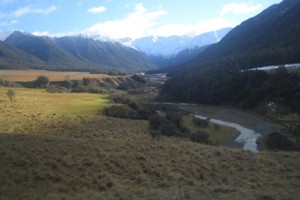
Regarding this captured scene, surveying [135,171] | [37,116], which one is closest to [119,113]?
[37,116]

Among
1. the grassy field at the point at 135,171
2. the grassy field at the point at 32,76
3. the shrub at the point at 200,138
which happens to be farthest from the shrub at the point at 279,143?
the grassy field at the point at 32,76

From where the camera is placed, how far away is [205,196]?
15.2 m

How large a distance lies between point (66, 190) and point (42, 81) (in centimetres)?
10560

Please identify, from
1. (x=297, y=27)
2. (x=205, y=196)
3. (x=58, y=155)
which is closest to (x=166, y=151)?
(x=58, y=155)

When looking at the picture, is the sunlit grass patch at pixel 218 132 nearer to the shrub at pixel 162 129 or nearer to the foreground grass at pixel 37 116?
the shrub at pixel 162 129

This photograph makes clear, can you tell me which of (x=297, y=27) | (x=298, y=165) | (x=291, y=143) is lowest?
(x=291, y=143)

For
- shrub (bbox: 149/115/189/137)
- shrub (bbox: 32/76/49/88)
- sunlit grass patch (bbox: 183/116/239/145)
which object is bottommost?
sunlit grass patch (bbox: 183/116/239/145)

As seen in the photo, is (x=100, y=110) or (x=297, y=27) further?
(x=297, y=27)

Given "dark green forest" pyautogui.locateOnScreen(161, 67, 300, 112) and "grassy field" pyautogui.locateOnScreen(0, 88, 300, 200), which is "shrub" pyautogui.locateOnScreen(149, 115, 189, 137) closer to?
"grassy field" pyautogui.locateOnScreen(0, 88, 300, 200)

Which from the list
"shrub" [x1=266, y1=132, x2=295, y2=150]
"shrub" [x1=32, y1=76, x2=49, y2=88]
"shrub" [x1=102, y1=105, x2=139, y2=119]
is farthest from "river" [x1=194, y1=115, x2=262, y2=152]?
"shrub" [x1=32, y1=76, x2=49, y2=88]

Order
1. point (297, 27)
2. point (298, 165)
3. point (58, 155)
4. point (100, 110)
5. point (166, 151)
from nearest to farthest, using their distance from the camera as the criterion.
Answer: point (298, 165), point (58, 155), point (166, 151), point (100, 110), point (297, 27)

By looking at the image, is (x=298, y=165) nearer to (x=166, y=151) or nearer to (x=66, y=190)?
(x=166, y=151)

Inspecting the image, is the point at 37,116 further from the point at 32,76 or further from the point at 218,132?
the point at 32,76

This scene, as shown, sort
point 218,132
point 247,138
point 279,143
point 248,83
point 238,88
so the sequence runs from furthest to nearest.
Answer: point 238,88
point 248,83
point 218,132
point 247,138
point 279,143
